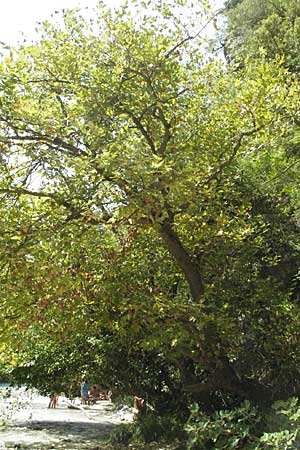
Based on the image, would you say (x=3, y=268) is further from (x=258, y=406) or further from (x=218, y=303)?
(x=258, y=406)

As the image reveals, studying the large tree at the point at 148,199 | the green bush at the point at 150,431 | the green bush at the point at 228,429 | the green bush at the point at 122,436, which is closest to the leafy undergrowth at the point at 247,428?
the green bush at the point at 228,429

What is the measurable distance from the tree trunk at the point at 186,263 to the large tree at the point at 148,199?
0.02m

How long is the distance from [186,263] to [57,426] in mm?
8483

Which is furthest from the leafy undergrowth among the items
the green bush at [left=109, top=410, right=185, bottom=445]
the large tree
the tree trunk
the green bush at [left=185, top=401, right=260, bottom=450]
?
the tree trunk

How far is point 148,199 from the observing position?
5801 millimetres

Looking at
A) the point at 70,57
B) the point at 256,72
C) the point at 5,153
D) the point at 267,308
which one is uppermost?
the point at 256,72

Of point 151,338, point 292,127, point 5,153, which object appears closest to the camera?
point 5,153

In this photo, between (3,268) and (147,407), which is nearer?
(3,268)

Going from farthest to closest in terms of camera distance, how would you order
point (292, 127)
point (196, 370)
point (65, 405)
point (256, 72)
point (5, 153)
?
point (65, 405)
point (196, 370)
point (292, 127)
point (256, 72)
point (5, 153)

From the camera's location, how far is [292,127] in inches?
332

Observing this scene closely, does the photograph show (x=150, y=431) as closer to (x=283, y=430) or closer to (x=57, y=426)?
(x=283, y=430)

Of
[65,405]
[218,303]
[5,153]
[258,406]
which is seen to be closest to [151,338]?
[218,303]

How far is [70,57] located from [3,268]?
271cm

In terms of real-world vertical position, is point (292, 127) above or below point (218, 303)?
above
